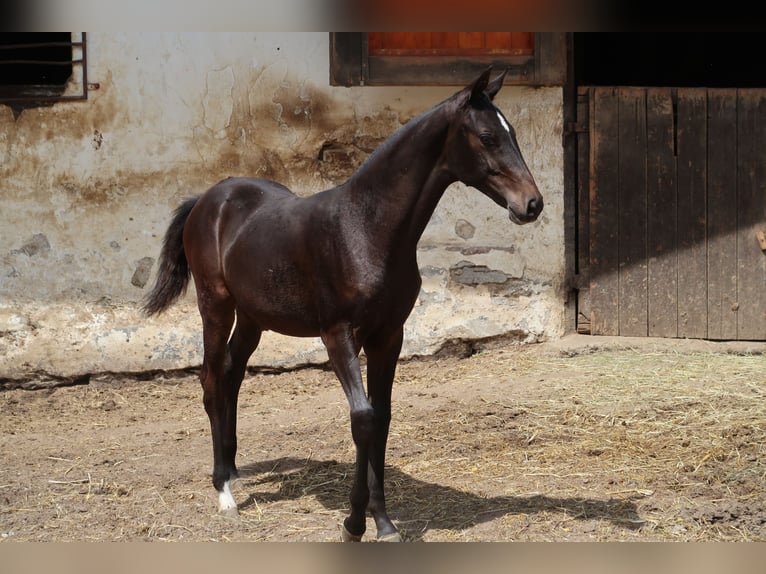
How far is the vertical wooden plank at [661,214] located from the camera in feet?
24.1

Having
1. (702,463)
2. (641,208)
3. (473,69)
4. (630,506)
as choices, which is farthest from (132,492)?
(641,208)

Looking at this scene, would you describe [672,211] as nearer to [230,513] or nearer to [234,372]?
[234,372]

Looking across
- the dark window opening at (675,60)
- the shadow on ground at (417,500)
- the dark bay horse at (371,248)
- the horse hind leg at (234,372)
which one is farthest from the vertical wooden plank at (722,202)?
the horse hind leg at (234,372)

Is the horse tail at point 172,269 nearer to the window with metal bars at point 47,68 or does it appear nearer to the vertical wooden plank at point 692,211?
the window with metal bars at point 47,68

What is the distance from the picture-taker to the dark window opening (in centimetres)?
943

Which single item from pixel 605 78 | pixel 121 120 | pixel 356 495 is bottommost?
pixel 356 495

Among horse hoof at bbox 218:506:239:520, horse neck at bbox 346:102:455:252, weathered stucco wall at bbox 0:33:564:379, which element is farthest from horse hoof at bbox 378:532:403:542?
weathered stucco wall at bbox 0:33:564:379

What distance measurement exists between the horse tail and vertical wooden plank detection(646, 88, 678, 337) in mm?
4047

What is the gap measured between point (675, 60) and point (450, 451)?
634 cm

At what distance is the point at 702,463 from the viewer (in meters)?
4.60

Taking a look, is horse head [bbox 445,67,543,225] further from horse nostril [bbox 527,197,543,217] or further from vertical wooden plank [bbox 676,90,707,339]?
vertical wooden plank [bbox 676,90,707,339]

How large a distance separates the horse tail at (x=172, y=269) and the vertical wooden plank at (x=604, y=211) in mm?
3700
